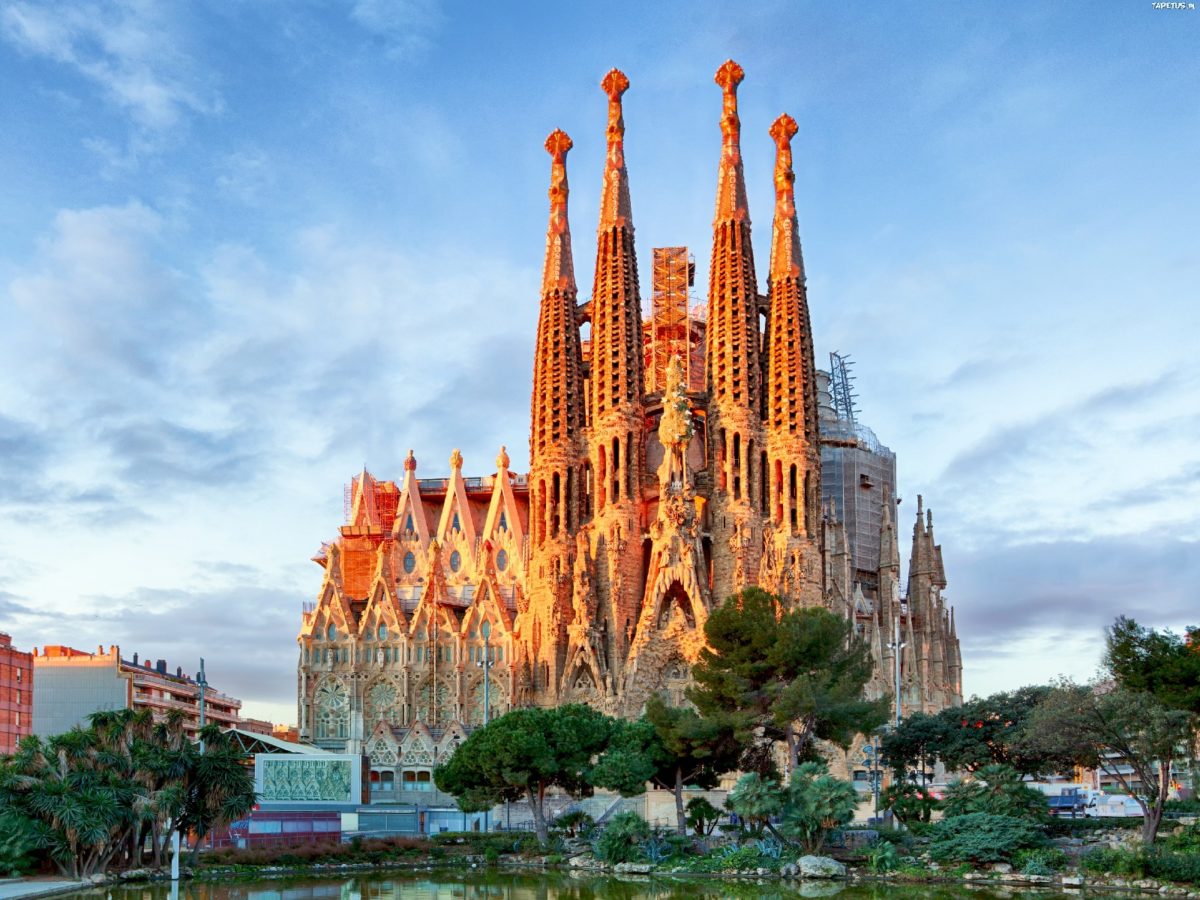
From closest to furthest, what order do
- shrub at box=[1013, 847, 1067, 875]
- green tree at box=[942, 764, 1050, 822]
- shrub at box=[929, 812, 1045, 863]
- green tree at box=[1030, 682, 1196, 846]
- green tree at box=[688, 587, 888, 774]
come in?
shrub at box=[1013, 847, 1067, 875], green tree at box=[1030, 682, 1196, 846], shrub at box=[929, 812, 1045, 863], green tree at box=[942, 764, 1050, 822], green tree at box=[688, 587, 888, 774]

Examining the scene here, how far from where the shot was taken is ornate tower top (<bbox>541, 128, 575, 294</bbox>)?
79.1 meters

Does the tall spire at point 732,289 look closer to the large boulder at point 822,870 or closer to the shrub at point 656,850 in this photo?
the shrub at point 656,850

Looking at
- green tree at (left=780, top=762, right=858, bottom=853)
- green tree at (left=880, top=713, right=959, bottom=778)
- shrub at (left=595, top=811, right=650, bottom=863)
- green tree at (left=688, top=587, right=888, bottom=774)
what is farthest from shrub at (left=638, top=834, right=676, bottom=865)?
green tree at (left=880, top=713, right=959, bottom=778)

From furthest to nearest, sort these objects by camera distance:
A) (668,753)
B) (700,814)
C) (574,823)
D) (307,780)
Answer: (307,780) < (574,823) < (668,753) < (700,814)

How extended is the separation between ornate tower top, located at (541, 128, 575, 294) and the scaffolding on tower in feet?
24.4

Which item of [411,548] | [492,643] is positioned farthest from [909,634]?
[411,548]

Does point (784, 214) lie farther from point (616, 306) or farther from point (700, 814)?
point (700, 814)

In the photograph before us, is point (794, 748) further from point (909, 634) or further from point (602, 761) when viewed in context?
point (909, 634)

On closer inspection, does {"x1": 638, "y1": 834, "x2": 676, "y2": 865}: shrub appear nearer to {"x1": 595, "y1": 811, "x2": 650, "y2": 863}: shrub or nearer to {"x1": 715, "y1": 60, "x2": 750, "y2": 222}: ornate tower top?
{"x1": 595, "y1": 811, "x2": 650, "y2": 863}: shrub

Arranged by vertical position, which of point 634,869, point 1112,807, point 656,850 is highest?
point 656,850

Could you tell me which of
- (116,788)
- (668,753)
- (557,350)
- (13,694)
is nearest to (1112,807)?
(668,753)

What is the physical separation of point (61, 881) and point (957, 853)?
2411 centimetres

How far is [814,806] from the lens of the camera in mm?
40312

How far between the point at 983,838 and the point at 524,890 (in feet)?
43.9
